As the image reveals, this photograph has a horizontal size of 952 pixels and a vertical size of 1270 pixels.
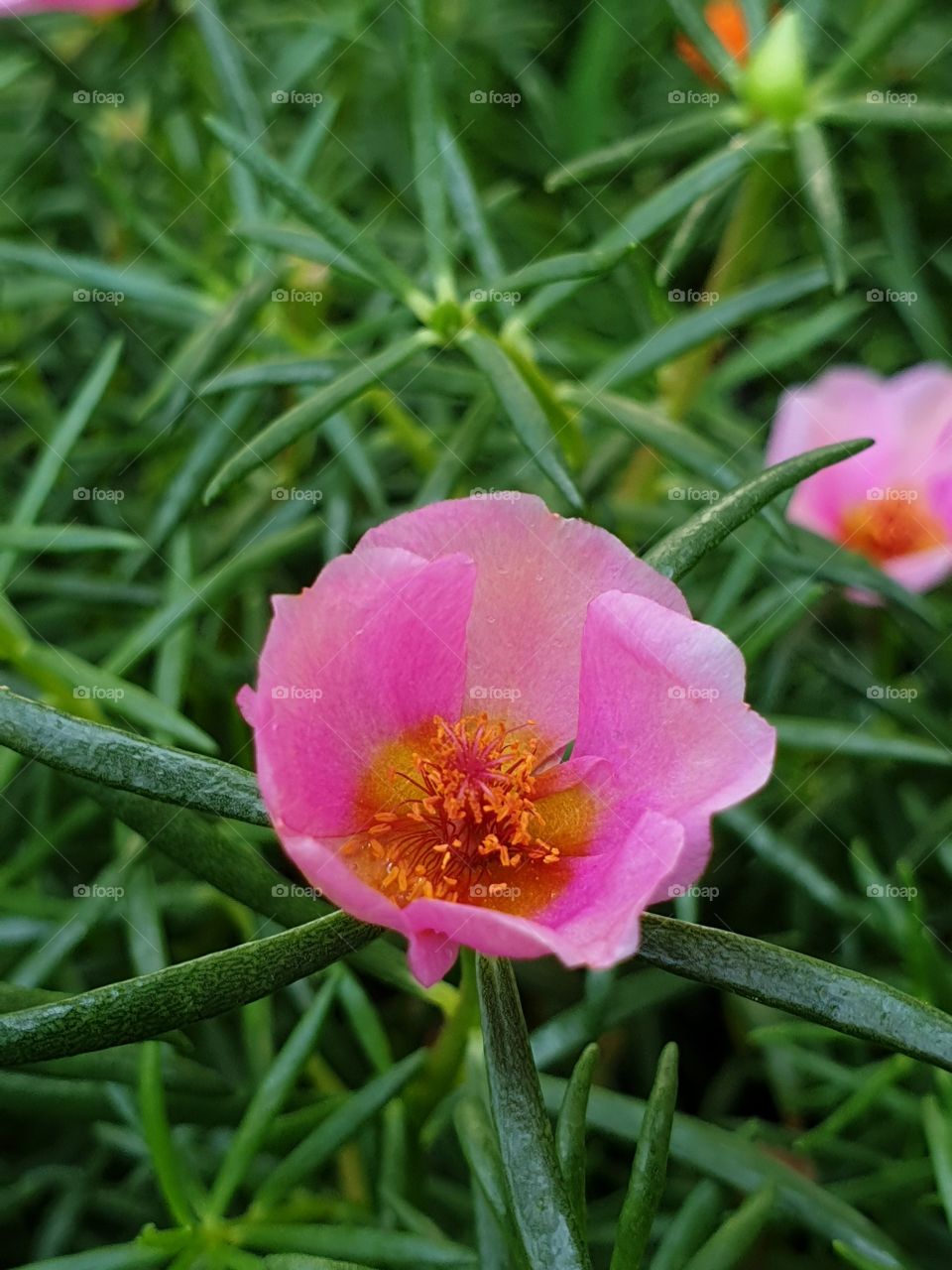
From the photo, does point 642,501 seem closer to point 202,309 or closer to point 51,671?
point 202,309

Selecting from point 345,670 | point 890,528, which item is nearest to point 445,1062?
point 345,670

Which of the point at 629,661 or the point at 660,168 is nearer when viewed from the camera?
the point at 629,661

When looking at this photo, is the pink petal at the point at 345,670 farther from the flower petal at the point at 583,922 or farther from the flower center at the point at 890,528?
the flower center at the point at 890,528

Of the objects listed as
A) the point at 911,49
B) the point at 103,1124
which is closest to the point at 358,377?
the point at 103,1124

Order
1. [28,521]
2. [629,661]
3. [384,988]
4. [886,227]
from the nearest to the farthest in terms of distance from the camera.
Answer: [629,661], [28,521], [384,988], [886,227]

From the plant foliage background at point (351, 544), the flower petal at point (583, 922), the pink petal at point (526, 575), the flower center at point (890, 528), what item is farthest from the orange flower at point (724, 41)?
the flower petal at point (583, 922)

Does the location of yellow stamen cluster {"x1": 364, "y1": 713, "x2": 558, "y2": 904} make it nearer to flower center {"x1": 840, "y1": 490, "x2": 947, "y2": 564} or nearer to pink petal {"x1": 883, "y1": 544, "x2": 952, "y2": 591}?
pink petal {"x1": 883, "y1": 544, "x2": 952, "y2": 591}
